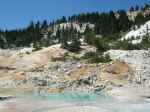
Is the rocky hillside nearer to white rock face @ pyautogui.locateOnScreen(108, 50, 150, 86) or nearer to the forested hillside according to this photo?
white rock face @ pyautogui.locateOnScreen(108, 50, 150, 86)

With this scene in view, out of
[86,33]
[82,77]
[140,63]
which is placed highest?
[86,33]

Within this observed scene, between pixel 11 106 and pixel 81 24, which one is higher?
pixel 81 24

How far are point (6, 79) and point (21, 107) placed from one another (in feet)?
28.5

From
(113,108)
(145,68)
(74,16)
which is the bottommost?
(113,108)

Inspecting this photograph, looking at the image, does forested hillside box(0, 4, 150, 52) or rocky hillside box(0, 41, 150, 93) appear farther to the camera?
forested hillside box(0, 4, 150, 52)

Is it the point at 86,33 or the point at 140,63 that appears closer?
the point at 140,63

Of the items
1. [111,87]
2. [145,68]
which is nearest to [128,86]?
[111,87]

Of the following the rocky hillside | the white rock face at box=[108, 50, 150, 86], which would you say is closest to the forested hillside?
the white rock face at box=[108, 50, 150, 86]

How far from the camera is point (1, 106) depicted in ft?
30.0

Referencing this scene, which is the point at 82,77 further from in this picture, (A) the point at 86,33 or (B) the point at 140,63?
(A) the point at 86,33

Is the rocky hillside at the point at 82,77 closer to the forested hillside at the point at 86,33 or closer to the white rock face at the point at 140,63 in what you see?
the white rock face at the point at 140,63

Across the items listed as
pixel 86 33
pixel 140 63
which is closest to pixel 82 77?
pixel 140 63

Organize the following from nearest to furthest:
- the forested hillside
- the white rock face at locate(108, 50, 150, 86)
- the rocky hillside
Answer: the rocky hillside < the white rock face at locate(108, 50, 150, 86) < the forested hillside

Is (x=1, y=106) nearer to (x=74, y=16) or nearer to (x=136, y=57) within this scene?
(x=136, y=57)
